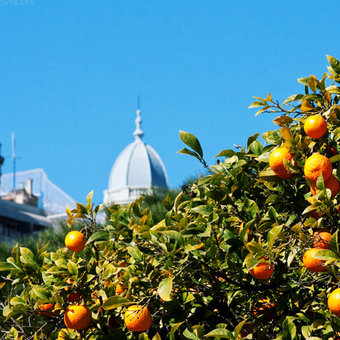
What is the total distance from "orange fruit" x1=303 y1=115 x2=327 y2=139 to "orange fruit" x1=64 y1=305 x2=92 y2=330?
1.20 meters

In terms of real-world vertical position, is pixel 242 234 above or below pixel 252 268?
above

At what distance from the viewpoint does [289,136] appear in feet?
8.57

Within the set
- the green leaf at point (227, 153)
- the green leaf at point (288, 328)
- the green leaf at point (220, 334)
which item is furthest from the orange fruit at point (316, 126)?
the green leaf at point (220, 334)

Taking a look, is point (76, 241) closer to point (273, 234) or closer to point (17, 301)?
point (17, 301)

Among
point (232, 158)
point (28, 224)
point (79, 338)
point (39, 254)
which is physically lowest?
point (79, 338)

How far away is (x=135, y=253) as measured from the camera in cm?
287

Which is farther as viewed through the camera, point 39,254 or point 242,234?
point 39,254

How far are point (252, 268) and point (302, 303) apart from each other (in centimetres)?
52

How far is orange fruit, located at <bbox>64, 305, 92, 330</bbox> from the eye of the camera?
9.45 feet

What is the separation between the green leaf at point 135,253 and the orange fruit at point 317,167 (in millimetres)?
805

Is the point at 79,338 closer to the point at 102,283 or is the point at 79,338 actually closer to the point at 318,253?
the point at 102,283

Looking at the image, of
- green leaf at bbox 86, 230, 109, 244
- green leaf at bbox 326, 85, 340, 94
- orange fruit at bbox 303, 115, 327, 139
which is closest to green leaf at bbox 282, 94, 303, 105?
green leaf at bbox 326, 85, 340, 94

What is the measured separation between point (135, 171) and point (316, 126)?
3141cm

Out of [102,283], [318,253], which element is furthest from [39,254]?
[318,253]
